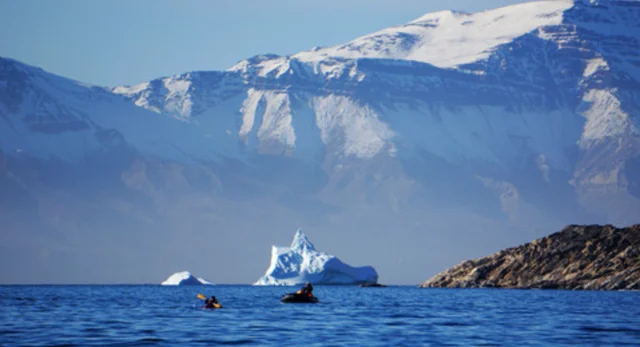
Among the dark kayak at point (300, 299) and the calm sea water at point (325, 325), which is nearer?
the calm sea water at point (325, 325)

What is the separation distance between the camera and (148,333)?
92250 mm

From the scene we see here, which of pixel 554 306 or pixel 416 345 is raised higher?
pixel 554 306

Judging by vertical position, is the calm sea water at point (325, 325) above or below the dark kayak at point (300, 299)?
below

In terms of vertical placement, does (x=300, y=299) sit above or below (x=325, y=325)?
above

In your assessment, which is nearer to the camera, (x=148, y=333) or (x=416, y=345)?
(x=416, y=345)

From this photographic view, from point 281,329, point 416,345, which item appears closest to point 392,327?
point 281,329

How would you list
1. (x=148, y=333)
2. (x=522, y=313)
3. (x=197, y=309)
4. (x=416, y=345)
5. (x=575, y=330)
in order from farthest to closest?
(x=197, y=309) < (x=522, y=313) < (x=575, y=330) < (x=148, y=333) < (x=416, y=345)

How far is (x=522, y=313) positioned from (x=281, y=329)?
38.1 meters

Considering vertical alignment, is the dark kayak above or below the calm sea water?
above

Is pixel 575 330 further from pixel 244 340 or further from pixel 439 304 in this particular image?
pixel 439 304

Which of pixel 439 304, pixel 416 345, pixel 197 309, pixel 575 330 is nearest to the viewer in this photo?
pixel 416 345

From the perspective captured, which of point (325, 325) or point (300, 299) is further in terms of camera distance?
point (300, 299)

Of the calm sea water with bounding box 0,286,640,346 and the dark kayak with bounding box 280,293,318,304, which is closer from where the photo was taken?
the calm sea water with bounding box 0,286,640,346

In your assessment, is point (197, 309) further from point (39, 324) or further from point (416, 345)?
point (416, 345)
